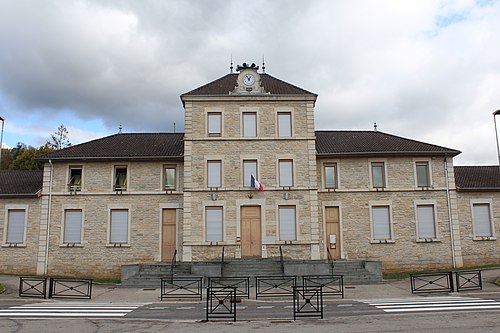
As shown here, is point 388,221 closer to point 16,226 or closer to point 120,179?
point 120,179

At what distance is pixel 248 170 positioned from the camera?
23859 millimetres

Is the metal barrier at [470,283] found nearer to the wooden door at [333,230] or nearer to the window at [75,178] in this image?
the wooden door at [333,230]

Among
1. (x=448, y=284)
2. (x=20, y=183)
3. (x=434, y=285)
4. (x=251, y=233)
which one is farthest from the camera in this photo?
(x=20, y=183)

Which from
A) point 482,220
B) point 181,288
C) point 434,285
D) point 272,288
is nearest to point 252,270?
point 272,288

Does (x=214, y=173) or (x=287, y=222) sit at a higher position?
(x=214, y=173)

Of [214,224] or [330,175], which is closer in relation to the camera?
[214,224]

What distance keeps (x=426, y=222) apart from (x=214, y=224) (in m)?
11.3

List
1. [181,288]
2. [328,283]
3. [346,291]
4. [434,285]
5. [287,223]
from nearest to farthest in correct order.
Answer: [181,288]
[328,283]
[346,291]
[434,285]
[287,223]

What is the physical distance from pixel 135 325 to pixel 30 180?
18.5 meters

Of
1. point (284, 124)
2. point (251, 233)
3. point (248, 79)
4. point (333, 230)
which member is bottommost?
point (251, 233)

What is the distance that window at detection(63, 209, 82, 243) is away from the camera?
24.4m

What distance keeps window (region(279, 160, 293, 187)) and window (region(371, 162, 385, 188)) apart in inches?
189

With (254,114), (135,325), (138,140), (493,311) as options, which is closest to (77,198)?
(138,140)

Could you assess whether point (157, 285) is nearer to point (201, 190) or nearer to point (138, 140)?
point (201, 190)
